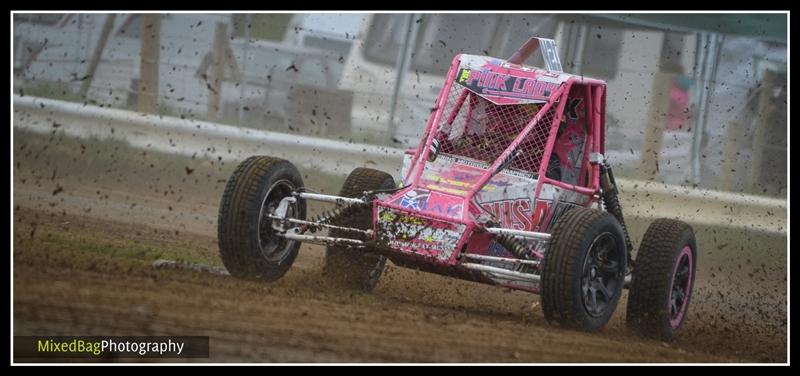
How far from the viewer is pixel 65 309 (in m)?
5.80

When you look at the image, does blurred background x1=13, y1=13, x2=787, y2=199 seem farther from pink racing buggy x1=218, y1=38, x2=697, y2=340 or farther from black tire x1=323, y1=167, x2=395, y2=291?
black tire x1=323, y1=167, x2=395, y2=291

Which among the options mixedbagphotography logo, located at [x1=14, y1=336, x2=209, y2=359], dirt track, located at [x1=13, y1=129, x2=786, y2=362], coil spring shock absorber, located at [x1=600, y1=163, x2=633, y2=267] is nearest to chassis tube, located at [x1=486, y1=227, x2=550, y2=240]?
dirt track, located at [x1=13, y1=129, x2=786, y2=362]

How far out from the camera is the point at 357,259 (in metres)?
8.55

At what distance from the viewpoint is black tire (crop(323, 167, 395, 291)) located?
8.46 m

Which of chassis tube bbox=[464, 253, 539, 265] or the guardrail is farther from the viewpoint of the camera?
the guardrail

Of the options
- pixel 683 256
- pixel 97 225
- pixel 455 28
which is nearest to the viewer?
pixel 683 256

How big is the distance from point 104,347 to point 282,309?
1.38 meters

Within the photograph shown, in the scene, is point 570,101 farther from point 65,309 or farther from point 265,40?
point 265,40

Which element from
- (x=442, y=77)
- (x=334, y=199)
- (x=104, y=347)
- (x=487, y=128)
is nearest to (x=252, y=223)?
(x=334, y=199)

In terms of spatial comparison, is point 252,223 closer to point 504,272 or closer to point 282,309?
point 282,309

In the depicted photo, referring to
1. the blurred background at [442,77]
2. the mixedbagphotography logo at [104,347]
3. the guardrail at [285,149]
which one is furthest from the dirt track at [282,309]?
the blurred background at [442,77]

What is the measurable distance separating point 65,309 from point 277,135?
8.22m

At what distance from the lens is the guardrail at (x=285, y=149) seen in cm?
1349

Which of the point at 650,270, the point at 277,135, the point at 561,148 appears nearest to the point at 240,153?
the point at 277,135
